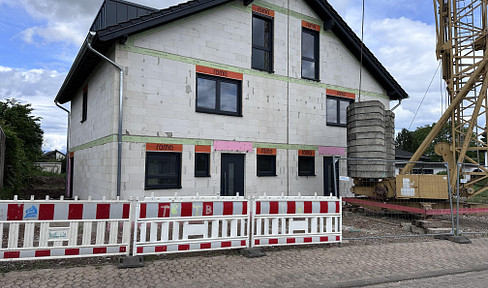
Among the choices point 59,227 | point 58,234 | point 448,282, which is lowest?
point 448,282

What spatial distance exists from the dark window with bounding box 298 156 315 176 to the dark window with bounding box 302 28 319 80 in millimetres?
3139

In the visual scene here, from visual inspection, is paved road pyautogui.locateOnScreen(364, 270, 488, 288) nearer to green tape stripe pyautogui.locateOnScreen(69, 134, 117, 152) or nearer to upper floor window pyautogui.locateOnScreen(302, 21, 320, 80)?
green tape stripe pyautogui.locateOnScreen(69, 134, 117, 152)

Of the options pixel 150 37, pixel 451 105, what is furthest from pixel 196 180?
pixel 451 105

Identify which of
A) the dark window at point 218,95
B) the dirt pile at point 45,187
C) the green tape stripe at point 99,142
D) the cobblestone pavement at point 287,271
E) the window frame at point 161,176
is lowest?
the cobblestone pavement at point 287,271

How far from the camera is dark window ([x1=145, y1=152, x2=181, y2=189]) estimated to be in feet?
30.6

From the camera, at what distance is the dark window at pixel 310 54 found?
1278cm

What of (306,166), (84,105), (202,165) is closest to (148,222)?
(202,165)

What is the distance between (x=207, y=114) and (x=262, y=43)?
3626 mm

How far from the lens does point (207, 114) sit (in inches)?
404

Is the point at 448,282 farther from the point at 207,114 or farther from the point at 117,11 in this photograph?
the point at 117,11

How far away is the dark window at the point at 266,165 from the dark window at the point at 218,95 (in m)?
1.79

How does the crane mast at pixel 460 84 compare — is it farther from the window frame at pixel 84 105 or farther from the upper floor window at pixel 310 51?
the window frame at pixel 84 105

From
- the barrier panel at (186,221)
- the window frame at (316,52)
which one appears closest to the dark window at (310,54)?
the window frame at (316,52)

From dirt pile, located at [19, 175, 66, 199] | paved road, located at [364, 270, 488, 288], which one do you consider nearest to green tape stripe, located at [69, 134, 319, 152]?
dirt pile, located at [19, 175, 66, 199]
